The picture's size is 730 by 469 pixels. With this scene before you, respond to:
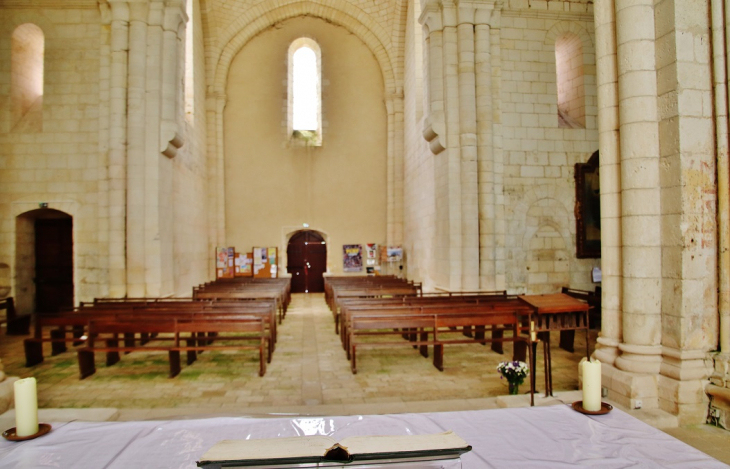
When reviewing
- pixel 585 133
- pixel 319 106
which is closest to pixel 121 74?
pixel 319 106

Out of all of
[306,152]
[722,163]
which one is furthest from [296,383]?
[306,152]

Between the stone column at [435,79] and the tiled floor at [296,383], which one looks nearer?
the tiled floor at [296,383]

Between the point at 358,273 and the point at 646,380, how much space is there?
12.6m

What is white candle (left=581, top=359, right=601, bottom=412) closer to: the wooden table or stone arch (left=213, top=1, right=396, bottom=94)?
the wooden table

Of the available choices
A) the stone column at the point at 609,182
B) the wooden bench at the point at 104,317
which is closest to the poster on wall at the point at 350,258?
the wooden bench at the point at 104,317

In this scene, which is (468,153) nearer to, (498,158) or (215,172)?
(498,158)

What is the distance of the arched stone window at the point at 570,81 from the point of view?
11.6 metres

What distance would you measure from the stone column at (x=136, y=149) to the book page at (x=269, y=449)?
911 cm

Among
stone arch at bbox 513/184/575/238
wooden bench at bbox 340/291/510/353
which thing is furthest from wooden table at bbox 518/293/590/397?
stone arch at bbox 513/184/575/238

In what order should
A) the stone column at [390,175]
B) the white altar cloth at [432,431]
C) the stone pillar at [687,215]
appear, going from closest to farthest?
the white altar cloth at [432,431], the stone pillar at [687,215], the stone column at [390,175]

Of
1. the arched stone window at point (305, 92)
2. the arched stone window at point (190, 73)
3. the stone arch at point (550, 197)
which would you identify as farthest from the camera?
the arched stone window at point (305, 92)

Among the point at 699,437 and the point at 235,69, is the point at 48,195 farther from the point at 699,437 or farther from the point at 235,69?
the point at 699,437

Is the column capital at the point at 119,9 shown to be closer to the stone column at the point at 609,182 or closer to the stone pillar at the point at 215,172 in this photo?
the stone pillar at the point at 215,172

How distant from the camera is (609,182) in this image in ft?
14.9
